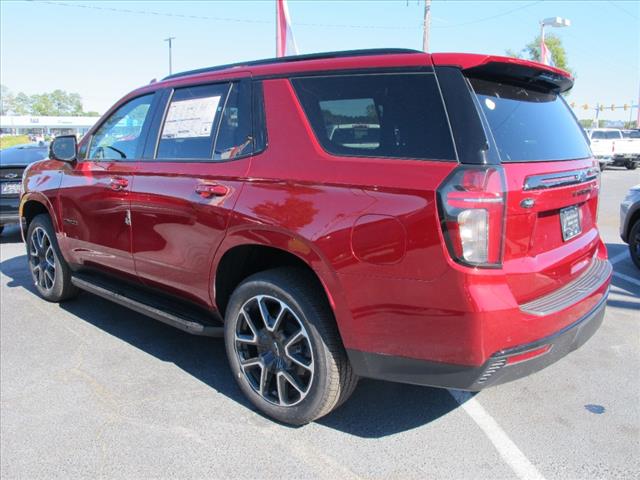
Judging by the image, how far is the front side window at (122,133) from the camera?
4.04m

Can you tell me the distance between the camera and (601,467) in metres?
2.62

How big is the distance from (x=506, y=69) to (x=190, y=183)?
1949 millimetres

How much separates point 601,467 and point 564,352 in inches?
23.0

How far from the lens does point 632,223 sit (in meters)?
6.45

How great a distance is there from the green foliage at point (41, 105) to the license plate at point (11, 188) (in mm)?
145855

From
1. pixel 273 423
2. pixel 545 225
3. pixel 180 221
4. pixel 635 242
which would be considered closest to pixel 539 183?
pixel 545 225

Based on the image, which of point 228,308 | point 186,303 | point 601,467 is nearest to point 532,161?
point 601,467

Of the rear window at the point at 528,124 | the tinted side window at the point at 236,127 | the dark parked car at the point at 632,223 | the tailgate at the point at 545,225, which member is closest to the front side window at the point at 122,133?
the tinted side window at the point at 236,127

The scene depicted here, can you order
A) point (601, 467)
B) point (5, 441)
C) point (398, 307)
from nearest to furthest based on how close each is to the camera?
point (398, 307)
point (601, 467)
point (5, 441)

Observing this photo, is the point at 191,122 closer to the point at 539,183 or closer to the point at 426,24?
the point at 539,183

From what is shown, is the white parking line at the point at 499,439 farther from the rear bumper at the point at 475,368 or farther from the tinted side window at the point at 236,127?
the tinted side window at the point at 236,127

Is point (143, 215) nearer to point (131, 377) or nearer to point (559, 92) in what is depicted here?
point (131, 377)

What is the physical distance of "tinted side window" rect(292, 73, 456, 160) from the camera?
8.00ft

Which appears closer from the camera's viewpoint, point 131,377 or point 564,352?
point 564,352
